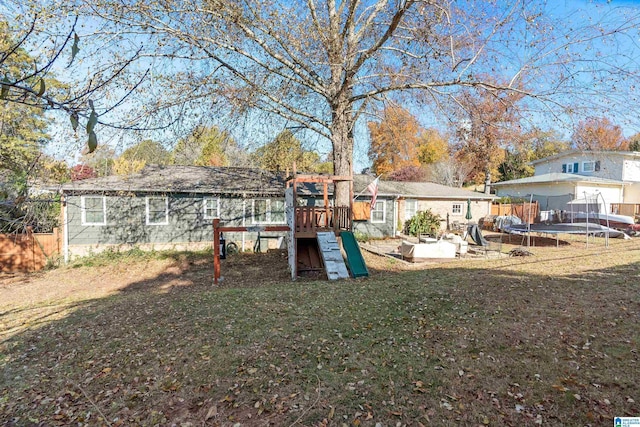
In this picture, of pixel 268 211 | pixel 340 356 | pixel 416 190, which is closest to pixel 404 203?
pixel 416 190

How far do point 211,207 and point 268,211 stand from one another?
7.85 feet

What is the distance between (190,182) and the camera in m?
14.3

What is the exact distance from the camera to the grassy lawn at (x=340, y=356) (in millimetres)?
3047

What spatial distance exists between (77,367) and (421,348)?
4110 mm

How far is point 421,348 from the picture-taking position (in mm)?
4094

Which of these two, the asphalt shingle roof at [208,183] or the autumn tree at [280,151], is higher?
the autumn tree at [280,151]

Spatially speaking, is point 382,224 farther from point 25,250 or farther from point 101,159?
point 101,159

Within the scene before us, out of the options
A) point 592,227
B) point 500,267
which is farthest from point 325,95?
point 592,227

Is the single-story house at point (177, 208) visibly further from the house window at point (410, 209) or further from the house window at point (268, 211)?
the house window at point (410, 209)

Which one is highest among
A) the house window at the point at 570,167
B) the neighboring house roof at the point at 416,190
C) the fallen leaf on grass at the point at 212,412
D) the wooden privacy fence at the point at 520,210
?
the house window at the point at 570,167

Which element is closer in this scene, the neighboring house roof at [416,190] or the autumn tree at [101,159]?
the autumn tree at [101,159]

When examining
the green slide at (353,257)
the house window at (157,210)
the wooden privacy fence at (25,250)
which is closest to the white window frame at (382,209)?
the green slide at (353,257)

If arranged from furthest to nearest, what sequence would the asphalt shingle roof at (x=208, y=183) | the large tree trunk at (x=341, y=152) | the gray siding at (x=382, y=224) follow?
1. the gray siding at (x=382, y=224)
2. the asphalt shingle roof at (x=208, y=183)
3. the large tree trunk at (x=341, y=152)

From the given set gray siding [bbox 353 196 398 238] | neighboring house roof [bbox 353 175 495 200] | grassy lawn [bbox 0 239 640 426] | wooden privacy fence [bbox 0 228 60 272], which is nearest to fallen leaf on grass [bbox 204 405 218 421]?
grassy lawn [bbox 0 239 640 426]
